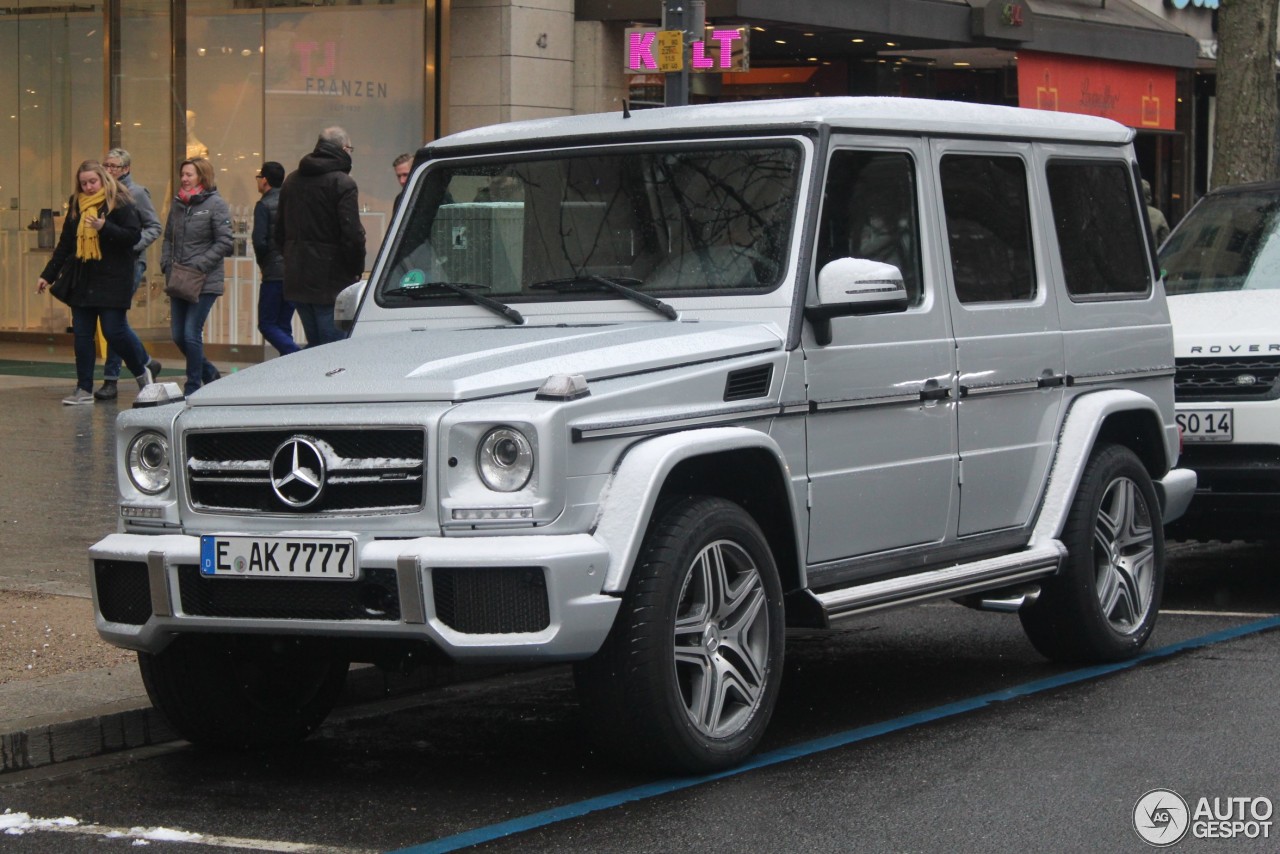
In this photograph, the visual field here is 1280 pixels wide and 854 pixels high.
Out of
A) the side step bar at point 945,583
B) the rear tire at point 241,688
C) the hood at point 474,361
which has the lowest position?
the rear tire at point 241,688

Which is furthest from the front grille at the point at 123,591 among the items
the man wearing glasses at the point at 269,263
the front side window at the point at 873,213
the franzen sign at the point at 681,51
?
the man wearing glasses at the point at 269,263

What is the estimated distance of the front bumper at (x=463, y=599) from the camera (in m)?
5.41

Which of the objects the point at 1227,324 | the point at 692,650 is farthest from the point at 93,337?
the point at 692,650

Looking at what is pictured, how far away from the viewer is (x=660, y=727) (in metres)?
5.68

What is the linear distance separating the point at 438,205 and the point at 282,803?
2331 mm

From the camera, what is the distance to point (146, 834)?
5543mm

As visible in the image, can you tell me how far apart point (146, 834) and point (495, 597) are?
116cm

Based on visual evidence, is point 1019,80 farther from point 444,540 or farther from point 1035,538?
point 444,540

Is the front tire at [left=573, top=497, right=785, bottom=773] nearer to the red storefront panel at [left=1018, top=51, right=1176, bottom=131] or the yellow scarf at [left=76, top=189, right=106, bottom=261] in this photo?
the yellow scarf at [left=76, top=189, right=106, bottom=261]

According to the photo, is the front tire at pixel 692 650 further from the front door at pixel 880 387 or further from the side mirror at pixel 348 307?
the side mirror at pixel 348 307

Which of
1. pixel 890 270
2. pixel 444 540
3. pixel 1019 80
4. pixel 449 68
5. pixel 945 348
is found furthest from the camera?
pixel 1019 80

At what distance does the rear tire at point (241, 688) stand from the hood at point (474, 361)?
2.49 ft

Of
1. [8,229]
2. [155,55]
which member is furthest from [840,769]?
[8,229]

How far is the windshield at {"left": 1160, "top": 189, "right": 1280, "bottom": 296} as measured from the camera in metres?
10.5
